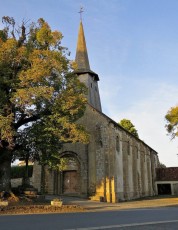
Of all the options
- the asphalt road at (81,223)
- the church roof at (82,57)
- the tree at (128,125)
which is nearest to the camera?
the asphalt road at (81,223)

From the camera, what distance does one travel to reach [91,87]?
33.9 meters

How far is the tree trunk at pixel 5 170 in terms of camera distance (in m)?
18.1

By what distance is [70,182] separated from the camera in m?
28.5

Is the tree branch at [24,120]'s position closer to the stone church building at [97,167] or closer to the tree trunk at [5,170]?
the tree trunk at [5,170]

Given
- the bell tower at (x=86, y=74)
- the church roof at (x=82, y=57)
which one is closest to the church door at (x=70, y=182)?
the bell tower at (x=86, y=74)

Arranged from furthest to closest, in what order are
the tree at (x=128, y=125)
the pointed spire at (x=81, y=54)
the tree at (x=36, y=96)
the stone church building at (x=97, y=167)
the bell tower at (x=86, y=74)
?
the tree at (x=128, y=125) → the pointed spire at (x=81, y=54) → the bell tower at (x=86, y=74) → the stone church building at (x=97, y=167) → the tree at (x=36, y=96)

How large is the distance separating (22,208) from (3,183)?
12.9 feet

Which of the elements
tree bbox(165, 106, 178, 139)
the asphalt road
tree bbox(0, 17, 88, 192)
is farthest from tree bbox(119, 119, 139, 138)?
the asphalt road

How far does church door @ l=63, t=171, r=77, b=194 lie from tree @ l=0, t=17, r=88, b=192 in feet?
34.1

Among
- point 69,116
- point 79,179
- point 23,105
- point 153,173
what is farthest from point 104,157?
point 153,173

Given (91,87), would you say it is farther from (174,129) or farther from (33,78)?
(33,78)

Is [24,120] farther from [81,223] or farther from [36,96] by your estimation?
[81,223]

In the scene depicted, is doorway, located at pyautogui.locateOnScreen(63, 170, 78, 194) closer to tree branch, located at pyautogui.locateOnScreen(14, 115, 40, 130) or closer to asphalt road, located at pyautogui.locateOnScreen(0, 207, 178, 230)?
tree branch, located at pyautogui.locateOnScreen(14, 115, 40, 130)

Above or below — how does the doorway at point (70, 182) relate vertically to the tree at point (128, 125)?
below
